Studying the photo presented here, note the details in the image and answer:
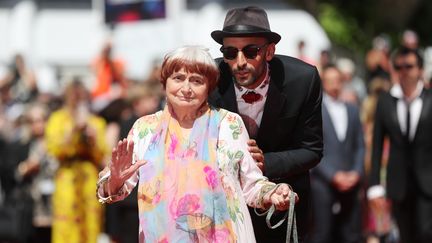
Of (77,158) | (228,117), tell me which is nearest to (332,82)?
(77,158)

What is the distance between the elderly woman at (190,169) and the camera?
591cm

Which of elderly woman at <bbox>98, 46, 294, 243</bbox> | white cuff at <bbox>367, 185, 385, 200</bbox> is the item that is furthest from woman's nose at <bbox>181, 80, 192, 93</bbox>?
white cuff at <bbox>367, 185, 385, 200</bbox>

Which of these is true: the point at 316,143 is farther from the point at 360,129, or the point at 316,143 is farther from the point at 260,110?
the point at 360,129

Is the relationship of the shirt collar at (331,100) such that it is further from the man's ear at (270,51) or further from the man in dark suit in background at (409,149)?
the man's ear at (270,51)

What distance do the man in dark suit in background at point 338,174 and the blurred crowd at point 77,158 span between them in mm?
92

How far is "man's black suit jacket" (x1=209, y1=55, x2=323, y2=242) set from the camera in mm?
6816

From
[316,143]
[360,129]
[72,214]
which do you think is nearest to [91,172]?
[72,214]

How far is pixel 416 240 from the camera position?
11.2 metres

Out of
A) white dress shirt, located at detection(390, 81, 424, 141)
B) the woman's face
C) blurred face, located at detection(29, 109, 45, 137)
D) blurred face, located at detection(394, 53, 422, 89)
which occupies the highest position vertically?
the woman's face

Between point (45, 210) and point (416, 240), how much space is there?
5.43 m

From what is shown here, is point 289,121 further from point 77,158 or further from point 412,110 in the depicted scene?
point 77,158

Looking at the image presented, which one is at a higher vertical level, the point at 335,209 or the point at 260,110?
the point at 260,110

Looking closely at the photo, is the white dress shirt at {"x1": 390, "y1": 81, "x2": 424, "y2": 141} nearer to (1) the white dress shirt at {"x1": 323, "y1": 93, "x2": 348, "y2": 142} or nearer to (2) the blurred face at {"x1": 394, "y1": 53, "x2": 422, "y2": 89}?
(2) the blurred face at {"x1": 394, "y1": 53, "x2": 422, "y2": 89}

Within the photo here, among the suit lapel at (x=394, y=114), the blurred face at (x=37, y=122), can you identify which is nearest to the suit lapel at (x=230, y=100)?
the suit lapel at (x=394, y=114)
